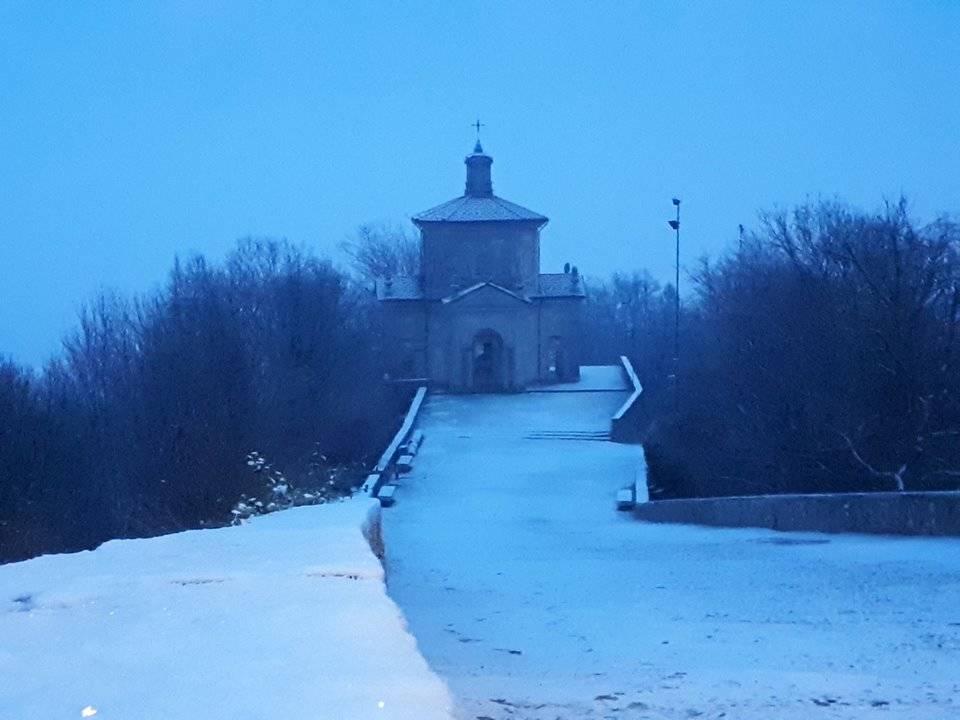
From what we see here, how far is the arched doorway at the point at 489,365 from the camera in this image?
50.8 meters

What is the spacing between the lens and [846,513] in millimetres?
17188

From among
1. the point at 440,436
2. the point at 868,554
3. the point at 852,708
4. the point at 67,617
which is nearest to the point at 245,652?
the point at 67,617

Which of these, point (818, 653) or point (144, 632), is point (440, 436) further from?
point (144, 632)

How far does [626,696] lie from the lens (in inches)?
266

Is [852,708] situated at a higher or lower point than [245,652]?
lower

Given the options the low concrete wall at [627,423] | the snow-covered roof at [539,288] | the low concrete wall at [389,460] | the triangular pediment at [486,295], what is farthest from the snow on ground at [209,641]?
the snow-covered roof at [539,288]

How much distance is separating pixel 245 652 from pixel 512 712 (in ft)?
6.18

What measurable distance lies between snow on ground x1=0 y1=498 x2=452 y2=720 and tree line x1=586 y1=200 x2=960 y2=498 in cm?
2034

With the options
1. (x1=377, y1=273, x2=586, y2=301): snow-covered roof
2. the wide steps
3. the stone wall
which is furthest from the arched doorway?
the wide steps

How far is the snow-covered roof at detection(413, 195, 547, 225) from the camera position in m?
52.8

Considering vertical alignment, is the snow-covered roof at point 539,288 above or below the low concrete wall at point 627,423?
above

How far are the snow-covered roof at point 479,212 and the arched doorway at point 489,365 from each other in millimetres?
5289

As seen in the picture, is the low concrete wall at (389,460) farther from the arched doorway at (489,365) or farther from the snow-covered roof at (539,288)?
the snow-covered roof at (539,288)

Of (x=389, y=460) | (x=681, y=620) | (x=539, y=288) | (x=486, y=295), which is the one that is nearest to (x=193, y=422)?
(x=389, y=460)
